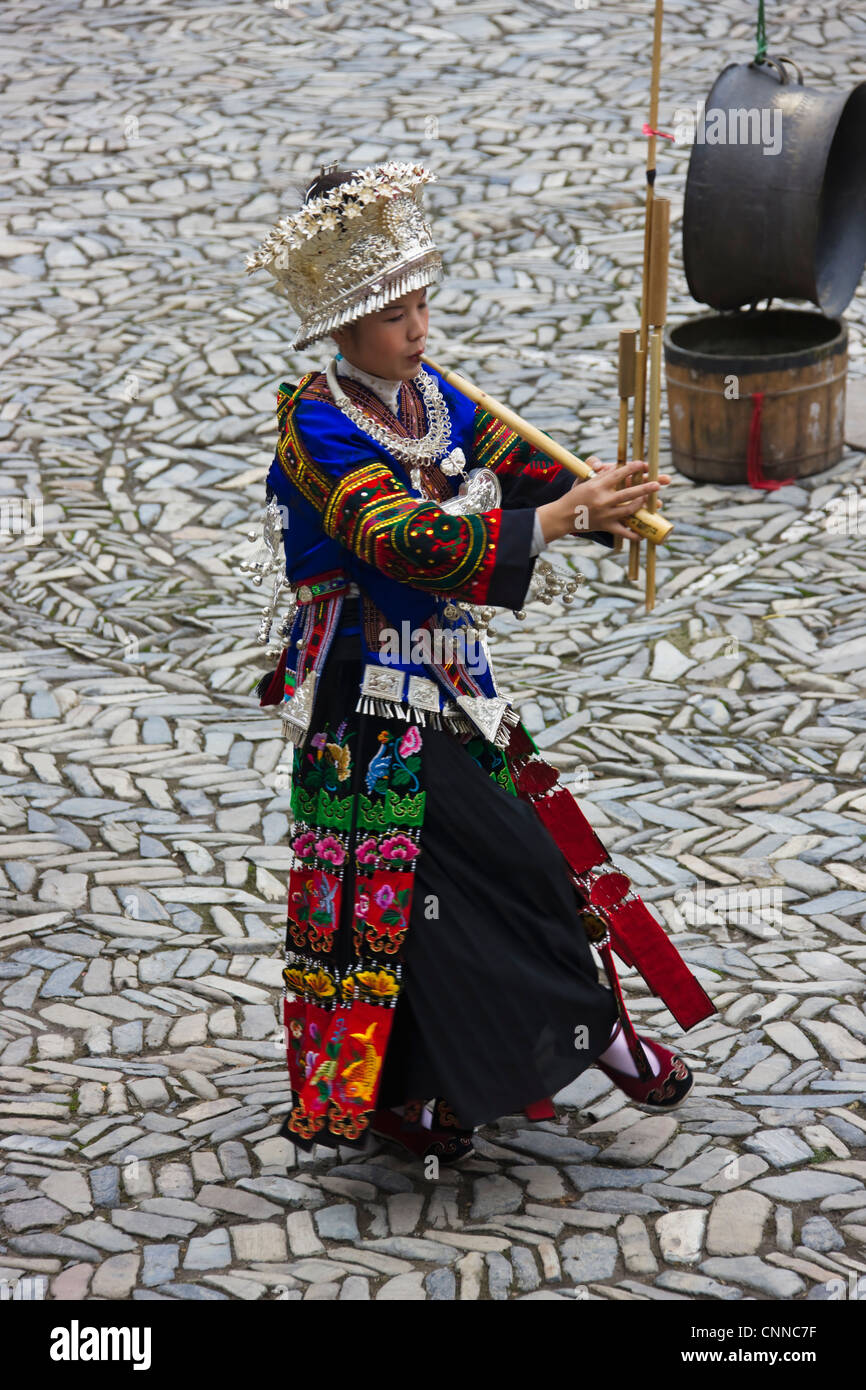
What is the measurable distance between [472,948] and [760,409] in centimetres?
503

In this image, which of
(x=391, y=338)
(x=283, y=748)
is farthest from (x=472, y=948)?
(x=283, y=748)

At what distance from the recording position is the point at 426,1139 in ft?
13.5

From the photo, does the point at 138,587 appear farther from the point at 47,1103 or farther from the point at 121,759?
the point at 47,1103

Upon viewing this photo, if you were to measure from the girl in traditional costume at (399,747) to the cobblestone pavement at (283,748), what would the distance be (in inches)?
15.2

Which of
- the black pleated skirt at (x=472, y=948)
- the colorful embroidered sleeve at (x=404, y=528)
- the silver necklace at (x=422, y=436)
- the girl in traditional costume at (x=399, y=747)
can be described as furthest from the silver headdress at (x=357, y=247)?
the black pleated skirt at (x=472, y=948)

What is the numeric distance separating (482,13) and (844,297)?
8069 millimetres

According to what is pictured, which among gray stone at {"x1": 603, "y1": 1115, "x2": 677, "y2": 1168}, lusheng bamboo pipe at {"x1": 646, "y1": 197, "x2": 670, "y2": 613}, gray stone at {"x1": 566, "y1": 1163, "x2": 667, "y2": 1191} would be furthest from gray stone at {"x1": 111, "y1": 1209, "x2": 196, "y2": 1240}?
lusheng bamboo pipe at {"x1": 646, "y1": 197, "x2": 670, "y2": 613}

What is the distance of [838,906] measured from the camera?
17.3 feet

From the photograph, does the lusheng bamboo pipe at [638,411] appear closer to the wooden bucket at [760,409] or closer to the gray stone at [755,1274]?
the gray stone at [755,1274]

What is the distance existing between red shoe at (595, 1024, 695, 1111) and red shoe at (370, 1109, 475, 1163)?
0.40 metres

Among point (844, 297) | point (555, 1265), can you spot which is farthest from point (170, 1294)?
point (844, 297)

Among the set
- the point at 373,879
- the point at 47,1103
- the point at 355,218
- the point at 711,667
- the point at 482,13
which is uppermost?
the point at 482,13

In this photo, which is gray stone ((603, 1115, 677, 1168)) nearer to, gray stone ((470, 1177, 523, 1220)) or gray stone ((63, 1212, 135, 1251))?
gray stone ((470, 1177, 523, 1220))

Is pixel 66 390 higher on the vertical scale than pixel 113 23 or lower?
lower
